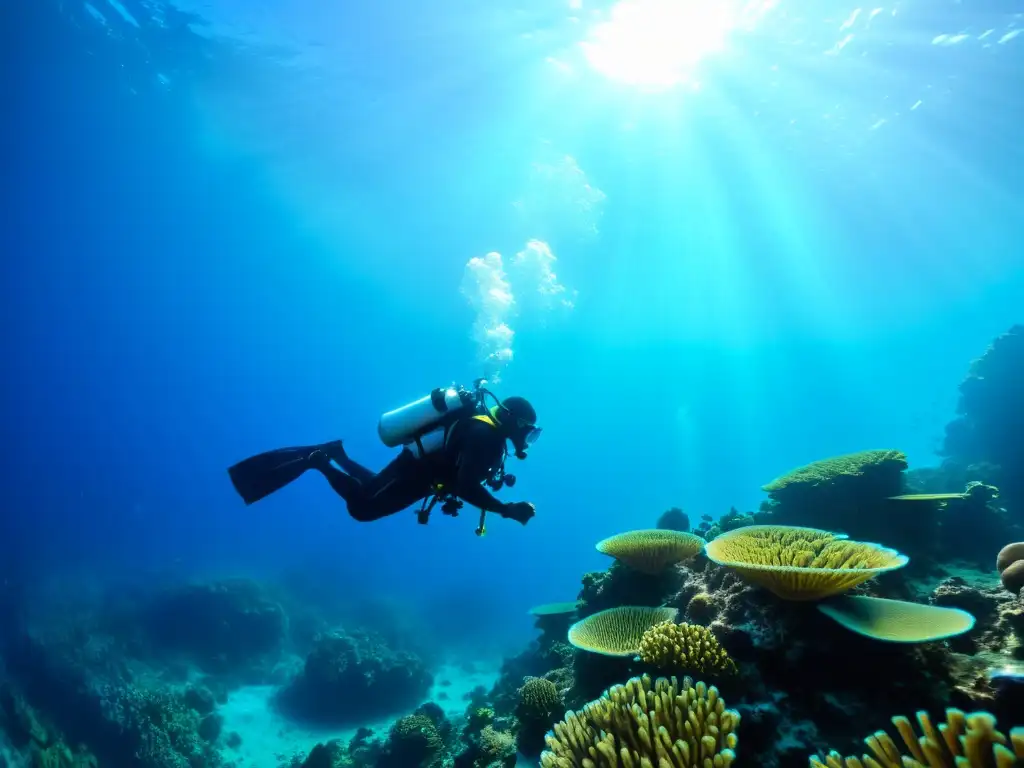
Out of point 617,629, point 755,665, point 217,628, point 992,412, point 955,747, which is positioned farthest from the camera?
point 217,628

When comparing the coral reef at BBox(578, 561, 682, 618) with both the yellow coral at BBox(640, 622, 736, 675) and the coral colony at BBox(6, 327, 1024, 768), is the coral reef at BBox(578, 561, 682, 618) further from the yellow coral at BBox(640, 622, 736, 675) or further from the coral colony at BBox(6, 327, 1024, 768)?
the yellow coral at BBox(640, 622, 736, 675)

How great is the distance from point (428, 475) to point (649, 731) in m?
4.50

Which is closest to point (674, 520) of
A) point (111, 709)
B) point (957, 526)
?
point (957, 526)

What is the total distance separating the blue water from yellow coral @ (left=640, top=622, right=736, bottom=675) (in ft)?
97.7

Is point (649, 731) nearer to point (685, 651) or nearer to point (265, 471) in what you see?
point (685, 651)

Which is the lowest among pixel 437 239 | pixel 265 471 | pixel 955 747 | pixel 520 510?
pixel 955 747

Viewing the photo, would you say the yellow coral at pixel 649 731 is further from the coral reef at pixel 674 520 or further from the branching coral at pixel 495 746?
the coral reef at pixel 674 520

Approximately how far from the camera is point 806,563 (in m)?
4.06

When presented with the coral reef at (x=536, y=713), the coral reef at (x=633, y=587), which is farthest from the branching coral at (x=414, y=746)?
the coral reef at (x=633, y=587)

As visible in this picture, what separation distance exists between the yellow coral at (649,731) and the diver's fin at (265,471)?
5.29 m

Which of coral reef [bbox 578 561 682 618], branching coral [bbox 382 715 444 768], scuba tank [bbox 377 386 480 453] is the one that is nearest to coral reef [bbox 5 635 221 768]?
branching coral [bbox 382 715 444 768]

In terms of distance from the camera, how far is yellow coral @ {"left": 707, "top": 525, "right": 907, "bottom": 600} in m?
3.71

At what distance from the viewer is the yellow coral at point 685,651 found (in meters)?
3.89

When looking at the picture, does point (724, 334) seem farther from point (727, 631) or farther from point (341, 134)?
point (727, 631)
